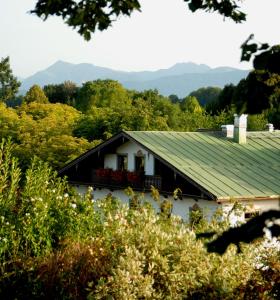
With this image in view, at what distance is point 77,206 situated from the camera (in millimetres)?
12203

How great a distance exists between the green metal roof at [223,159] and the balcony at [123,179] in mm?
1293

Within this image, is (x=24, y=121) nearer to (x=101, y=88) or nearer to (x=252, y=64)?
(x=101, y=88)

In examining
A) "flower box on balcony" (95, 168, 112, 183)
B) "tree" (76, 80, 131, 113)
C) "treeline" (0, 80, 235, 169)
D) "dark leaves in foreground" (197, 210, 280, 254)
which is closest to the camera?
"dark leaves in foreground" (197, 210, 280, 254)

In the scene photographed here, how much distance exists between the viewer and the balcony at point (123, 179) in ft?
92.4

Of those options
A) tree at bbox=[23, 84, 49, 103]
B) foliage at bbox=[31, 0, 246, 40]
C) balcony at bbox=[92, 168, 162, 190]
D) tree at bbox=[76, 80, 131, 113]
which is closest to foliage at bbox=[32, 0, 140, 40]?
foliage at bbox=[31, 0, 246, 40]

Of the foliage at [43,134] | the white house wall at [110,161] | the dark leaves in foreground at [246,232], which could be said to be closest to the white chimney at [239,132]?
the white house wall at [110,161]

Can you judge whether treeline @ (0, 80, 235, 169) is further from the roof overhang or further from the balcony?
the balcony

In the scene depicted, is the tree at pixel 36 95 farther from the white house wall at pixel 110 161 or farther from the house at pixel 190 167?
the white house wall at pixel 110 161

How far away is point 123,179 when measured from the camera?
29906mm

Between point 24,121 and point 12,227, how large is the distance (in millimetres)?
35365

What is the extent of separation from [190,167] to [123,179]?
4.41 meters

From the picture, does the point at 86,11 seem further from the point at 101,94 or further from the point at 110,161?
the point at 101,94

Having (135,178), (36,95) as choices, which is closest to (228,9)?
(135,178)

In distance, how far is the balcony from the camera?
28.2 metres
